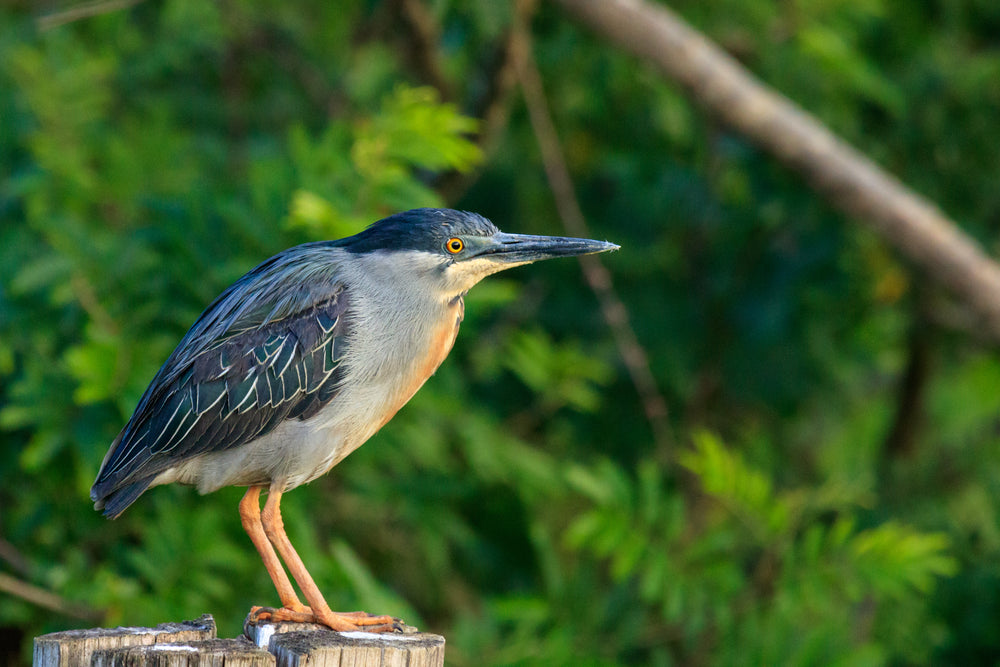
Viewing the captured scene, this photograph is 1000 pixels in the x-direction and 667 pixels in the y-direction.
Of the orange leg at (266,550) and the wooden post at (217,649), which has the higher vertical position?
the orange leg at (266,550)

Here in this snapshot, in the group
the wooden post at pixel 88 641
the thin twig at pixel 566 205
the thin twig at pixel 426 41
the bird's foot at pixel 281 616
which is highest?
the thin twig at pixel 426 41

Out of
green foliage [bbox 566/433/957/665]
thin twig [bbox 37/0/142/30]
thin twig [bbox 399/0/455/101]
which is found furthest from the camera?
thin twig [bbox 399/0/455/101]

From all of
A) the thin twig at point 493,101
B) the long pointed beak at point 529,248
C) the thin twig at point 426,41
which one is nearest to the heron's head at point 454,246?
the long pointed beak at point 529,248

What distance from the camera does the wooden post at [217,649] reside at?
2.57 meters

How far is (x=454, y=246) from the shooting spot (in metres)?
3.58

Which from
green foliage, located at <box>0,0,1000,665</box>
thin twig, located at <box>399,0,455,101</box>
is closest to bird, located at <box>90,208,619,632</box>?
green foliage, located at <box>0,0,1000,665</box>

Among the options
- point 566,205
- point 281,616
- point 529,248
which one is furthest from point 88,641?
point 566,205

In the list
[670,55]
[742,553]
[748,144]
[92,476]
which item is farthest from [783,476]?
[92,476]

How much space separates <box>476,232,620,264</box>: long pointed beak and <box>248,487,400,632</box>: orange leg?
1.14 m

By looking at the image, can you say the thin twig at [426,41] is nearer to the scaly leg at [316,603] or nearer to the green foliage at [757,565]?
the green foliage at [757,565]

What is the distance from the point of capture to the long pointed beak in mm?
3562

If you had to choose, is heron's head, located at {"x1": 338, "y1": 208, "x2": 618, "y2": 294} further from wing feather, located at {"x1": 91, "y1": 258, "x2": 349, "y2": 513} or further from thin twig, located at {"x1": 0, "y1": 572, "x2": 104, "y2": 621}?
thin twig, located at {"x1": 0, "y1": 572, "x2": 104, "y2": 621}

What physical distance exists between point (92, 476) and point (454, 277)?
226 cm

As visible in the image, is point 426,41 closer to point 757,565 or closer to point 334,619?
point 757,565
